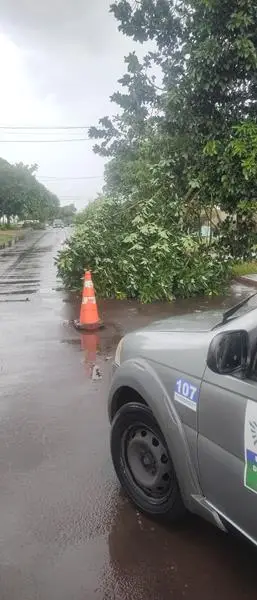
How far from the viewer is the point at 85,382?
545 cm

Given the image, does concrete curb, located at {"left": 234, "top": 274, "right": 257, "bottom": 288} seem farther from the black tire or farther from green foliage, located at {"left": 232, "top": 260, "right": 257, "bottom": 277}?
the black tire

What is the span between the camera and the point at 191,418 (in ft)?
8.03

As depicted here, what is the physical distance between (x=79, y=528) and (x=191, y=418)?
1.05 m

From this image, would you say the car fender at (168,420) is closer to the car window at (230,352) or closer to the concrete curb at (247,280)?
the car window at (230,352)

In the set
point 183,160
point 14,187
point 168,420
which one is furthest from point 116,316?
point 14,187

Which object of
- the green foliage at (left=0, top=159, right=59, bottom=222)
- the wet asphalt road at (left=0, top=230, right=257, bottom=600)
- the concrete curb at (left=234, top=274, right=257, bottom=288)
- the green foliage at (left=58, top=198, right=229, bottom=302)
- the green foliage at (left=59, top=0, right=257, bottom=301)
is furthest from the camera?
the green foliage at (left=0, top=159, right=59, bottom=222)

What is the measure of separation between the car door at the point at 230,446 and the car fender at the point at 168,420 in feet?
0.36

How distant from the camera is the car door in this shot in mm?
2086

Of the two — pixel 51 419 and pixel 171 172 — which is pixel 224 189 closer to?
pixel 171 172

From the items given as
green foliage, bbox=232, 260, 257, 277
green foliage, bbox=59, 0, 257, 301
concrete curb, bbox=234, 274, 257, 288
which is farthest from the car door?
green foliage, bbox=232, 260, 257, 277

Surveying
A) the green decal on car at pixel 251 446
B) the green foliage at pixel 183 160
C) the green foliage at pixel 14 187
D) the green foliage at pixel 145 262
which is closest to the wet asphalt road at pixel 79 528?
the green decal on car at pixel 251 446

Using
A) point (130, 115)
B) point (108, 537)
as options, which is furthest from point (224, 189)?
point (108, 537)

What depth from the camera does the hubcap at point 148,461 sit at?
2.82m

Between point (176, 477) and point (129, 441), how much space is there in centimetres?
50
